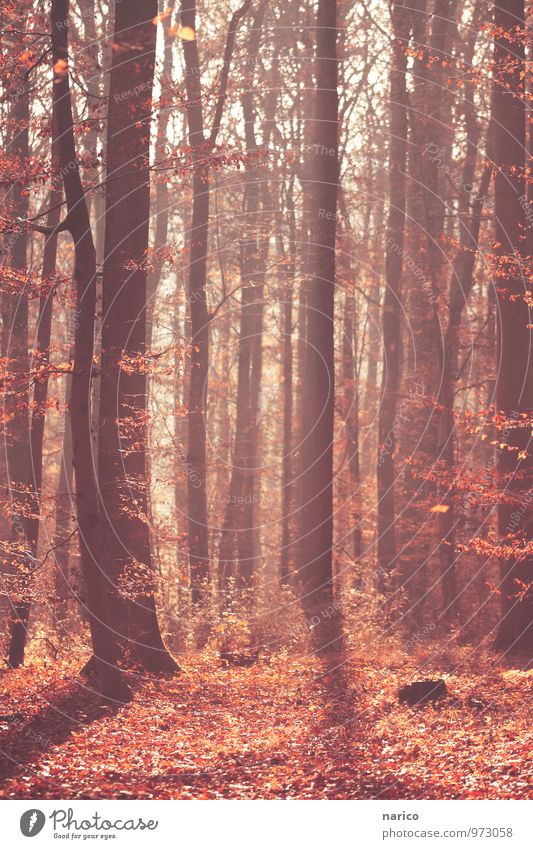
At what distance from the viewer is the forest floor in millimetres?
10336

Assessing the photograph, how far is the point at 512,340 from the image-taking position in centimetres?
1562

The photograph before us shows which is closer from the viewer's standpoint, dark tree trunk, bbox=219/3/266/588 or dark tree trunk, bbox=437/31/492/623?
dark tree trunk, bbox=437/31/492/623

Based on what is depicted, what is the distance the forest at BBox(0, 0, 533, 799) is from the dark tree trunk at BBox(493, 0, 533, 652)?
0.17 feet

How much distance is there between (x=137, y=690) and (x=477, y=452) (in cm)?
2090

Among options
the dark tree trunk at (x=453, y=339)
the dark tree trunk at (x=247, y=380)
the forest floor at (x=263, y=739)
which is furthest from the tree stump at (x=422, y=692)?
the dark tree trunk at (x=247, y=380)

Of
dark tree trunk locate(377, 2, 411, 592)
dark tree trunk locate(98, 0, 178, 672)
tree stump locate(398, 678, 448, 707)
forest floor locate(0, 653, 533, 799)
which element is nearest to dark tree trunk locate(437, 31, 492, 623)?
dark tree trunk locate(377, 2, 411, 592)

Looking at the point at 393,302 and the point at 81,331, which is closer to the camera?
the point at 81,331

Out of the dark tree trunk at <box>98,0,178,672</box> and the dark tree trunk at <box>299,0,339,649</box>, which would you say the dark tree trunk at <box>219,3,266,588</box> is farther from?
the dark tree trunk at <box>98,0,178,672</box>

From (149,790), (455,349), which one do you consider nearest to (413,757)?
(149,790)

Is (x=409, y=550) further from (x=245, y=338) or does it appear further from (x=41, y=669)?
(x=41, y=669)

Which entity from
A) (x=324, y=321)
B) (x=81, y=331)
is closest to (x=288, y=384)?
(x=324, y=321)

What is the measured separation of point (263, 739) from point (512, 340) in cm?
820

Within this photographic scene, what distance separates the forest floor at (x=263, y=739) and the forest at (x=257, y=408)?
48 mm

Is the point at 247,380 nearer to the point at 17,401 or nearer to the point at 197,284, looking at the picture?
the point at 197,284
